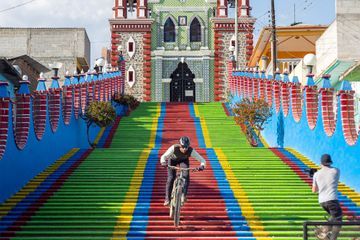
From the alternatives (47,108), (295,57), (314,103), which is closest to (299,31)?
(295,57)

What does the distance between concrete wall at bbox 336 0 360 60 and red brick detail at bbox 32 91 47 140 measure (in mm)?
17175

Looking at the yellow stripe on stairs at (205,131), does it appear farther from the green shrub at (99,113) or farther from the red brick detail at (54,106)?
the red brick detail at (54,106)

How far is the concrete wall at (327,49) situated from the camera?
30141 mm

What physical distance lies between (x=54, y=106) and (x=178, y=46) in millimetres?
27912

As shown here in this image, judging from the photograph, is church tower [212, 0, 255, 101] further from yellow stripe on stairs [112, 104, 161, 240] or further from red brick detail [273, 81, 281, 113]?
yellow stripe on stairs [112, 104, 161, 240]

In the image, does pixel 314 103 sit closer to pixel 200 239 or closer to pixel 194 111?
pixel 200 239

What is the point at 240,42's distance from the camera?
44312 millimetres

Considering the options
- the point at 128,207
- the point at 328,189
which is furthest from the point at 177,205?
Answer: the point at 328,189

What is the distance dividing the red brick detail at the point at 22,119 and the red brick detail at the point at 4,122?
879mm

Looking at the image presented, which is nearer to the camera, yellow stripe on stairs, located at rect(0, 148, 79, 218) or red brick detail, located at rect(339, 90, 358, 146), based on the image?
yellow stripe on stairs, located at rect(0, 148, 79, 218)

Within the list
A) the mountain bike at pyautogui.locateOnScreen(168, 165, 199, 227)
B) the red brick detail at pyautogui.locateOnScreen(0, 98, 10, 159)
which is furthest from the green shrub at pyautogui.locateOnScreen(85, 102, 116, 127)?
the mountain bike at pyautogui.locateOnScreen(168, 165, 199, 227)

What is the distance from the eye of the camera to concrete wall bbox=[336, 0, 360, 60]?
29547 mm

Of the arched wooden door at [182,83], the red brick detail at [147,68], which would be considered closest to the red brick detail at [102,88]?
the red brick detail at [147,68]

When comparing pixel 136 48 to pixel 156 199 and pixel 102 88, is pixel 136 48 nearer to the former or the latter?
pixel 102 88
